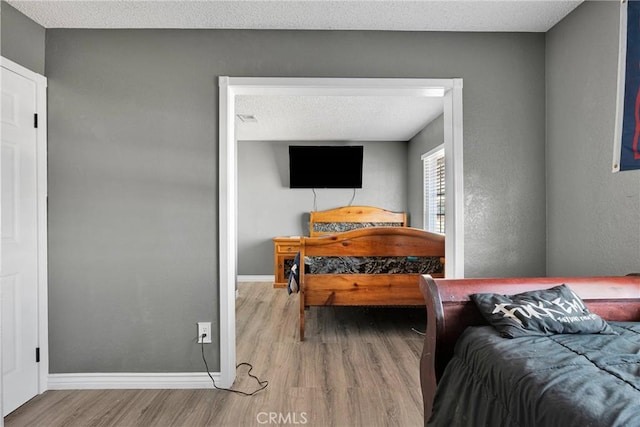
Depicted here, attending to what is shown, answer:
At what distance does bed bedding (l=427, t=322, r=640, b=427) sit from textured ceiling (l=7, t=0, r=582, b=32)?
1.77 m

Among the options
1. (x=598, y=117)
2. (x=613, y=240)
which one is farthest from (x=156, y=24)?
(x=613, y=240)

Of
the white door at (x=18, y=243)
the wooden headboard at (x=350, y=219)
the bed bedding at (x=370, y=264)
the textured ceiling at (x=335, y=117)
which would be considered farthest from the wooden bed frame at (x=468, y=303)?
the wooden headboard at (x=350, y=219)

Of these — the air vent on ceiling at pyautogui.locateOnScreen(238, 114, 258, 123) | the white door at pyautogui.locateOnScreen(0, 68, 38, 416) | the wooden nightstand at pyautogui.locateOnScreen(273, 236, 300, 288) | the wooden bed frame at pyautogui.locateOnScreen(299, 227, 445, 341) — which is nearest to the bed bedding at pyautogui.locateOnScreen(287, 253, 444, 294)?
the wooden bed frame at pyautogui.locateOnScreen(299, 227, 445, 341)

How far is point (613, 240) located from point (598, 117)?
2.17 ft

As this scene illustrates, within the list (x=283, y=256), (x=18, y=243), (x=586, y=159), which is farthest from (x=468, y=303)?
(x=283, y=256)

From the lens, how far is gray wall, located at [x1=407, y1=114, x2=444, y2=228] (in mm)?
4363

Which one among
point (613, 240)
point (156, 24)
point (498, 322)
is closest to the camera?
point (498, 322)

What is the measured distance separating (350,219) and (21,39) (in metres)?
4.31

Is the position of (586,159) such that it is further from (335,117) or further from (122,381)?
(122,381)

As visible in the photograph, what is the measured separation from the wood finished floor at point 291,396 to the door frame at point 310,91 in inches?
11.4

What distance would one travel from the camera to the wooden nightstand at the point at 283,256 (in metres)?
5.30

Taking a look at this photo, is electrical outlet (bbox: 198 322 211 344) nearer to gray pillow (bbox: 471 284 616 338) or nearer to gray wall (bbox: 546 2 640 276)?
gray pillow (bbox: 471 284 616 338)

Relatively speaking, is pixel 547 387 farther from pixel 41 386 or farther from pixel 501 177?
pixel 41 386

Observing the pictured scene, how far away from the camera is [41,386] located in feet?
7.16
